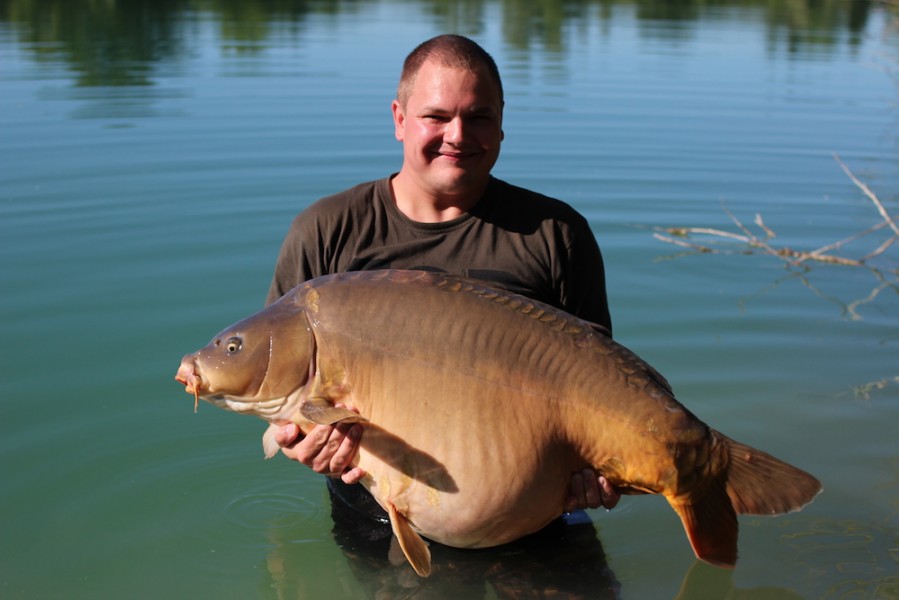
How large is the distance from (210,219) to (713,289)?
12.9 feet

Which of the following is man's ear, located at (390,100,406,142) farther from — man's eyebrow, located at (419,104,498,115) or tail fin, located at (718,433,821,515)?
tail fin, located at (718,433,821,515)

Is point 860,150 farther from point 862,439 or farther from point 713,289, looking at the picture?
point 862,439

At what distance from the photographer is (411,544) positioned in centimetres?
312

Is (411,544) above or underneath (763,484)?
underneath

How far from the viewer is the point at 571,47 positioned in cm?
2106

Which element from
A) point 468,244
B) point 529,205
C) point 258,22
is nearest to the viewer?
point 468,244

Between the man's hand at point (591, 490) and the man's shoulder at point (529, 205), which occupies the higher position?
the man's shoulder at point (529, 205)

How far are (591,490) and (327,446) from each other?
0.78m

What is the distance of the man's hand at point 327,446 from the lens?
120 inches

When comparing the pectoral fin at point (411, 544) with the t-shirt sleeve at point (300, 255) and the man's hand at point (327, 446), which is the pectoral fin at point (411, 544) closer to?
the man's hand at point (327, 446)

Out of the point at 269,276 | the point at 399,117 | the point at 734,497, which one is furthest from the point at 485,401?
the point at 269,276

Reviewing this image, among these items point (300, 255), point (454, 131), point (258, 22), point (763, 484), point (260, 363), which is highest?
point (258, 22)

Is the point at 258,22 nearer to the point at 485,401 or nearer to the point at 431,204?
the point at 431,204

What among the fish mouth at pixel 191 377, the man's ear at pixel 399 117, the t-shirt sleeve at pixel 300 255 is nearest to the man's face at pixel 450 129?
the man's ear at pixel 399 117
